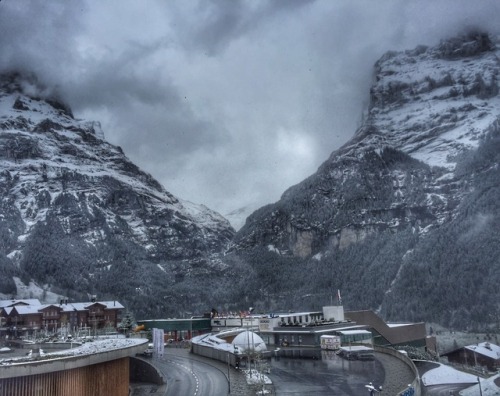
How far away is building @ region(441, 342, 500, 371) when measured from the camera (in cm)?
8581

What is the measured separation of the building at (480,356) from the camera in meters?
85.8

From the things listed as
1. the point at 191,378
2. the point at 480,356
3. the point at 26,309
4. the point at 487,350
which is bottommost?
the point at 480,356

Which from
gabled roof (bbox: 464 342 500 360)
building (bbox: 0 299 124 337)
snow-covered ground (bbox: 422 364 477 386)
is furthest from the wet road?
building (bbox: 0 299 124 337)

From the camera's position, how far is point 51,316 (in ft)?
408

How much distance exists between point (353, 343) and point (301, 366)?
1504 centimetres

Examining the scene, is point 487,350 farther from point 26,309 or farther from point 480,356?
point 26,309

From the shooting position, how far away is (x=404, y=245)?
194m

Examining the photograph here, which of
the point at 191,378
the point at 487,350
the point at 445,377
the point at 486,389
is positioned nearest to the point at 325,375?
the point at 191,378

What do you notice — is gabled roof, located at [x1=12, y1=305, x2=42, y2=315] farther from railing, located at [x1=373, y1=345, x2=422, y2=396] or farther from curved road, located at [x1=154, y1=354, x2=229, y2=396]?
railing, located at [x1=373, y1=345, x2=422, y2=396]

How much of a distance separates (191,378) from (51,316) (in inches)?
3501

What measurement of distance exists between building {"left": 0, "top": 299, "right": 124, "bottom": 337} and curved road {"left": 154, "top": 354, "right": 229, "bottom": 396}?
190ft

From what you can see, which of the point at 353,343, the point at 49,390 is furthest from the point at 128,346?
the point at 353,343

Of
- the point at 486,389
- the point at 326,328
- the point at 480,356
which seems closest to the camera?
the point at 486,389

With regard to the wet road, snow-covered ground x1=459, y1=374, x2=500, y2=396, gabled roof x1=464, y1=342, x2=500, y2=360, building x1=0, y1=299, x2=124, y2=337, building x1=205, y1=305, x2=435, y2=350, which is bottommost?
snow-covered ground x1=459, y1=374, x2=500, y2=396
